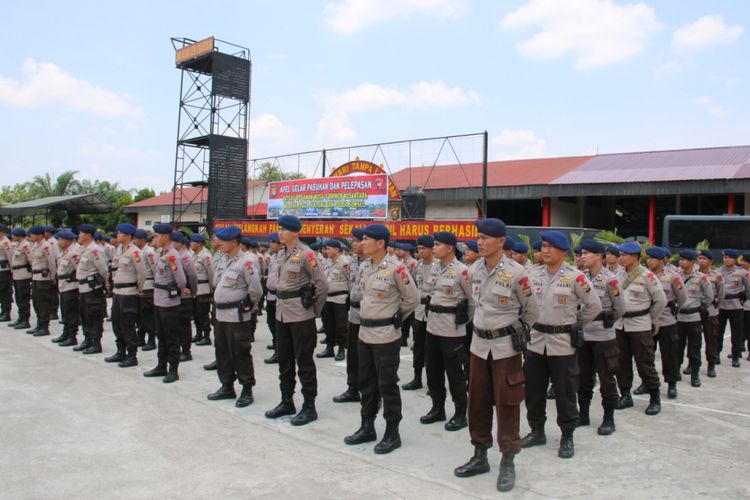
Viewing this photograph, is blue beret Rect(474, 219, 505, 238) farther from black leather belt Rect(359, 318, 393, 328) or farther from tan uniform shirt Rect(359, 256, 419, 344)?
black leather belt Rect(359, 318, 393, 328)

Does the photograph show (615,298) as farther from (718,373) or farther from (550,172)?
(550,172)

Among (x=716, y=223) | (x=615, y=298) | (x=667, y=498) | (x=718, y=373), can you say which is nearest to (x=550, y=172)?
(x=716, y=223)

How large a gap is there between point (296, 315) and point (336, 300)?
313 centimetres

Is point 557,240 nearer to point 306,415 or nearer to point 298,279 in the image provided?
point 298,279

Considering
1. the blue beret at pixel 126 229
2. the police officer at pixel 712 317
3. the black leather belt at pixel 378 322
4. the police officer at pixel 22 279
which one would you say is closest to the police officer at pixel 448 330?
the black leather belt at pixel 378 322

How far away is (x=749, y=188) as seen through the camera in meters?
17.9

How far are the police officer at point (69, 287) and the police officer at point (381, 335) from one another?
573 cm

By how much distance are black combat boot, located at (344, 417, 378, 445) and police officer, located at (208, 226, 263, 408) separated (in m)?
1.50

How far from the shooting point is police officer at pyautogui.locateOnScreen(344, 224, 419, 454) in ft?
14.5

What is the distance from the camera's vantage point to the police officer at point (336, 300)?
8.16 meters

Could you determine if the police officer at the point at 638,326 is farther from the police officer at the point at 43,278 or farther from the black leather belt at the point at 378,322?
the police officer at the point at 43,278

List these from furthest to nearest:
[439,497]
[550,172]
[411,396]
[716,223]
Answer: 1. [550,172]
2. [716,223]
3. [411,396]
4. [439,497]

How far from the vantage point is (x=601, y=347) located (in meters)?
5.11

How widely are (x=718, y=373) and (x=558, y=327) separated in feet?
16.1
